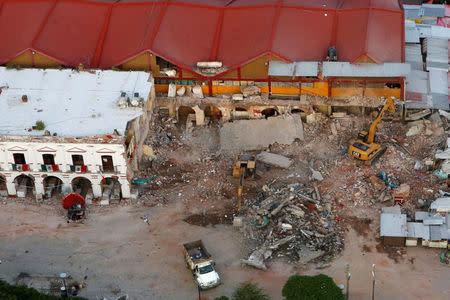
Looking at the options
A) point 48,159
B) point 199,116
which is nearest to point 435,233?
point 199,116

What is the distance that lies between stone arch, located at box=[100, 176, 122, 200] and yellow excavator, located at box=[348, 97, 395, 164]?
21.1m

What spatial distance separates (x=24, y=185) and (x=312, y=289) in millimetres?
28640

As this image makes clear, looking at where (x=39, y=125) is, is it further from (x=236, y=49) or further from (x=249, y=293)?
(x=249, y=293)

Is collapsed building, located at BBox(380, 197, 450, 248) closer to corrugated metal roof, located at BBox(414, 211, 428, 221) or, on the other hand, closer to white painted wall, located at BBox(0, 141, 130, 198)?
corrugated metal roof, located at BBox(414, 211, 428, 221)

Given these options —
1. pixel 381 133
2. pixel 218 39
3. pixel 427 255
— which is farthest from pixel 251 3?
pixel 427 255

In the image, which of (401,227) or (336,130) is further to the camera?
(336,130)

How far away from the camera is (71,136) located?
6444 centimetres

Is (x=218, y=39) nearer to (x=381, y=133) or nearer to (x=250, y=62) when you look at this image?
(x=250, y=62)

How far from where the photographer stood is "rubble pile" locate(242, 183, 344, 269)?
60375 mm

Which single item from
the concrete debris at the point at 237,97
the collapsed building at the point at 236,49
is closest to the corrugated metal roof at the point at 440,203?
the collapsed building at the point at 236,49

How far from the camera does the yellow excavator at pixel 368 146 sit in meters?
67.8

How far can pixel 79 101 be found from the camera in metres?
68.6

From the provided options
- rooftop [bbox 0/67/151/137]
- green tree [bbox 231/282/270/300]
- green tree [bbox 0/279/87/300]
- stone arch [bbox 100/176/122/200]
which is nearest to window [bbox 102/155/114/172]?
stone arch [bbox 100/176/122/200]

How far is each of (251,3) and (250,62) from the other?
26.5 ft
